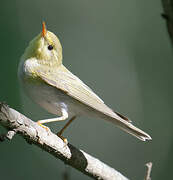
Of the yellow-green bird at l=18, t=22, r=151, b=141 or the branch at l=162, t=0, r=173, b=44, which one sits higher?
the branch at l=162, t=0, r=173, b=44

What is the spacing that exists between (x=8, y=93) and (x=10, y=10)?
3012 mm

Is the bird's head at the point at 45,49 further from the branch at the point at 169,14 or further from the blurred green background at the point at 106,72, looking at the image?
the blurred green background at the point at 106,72

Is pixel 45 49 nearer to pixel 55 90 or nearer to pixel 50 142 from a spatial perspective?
pixel 55 90

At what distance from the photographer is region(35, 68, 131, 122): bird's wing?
376cm

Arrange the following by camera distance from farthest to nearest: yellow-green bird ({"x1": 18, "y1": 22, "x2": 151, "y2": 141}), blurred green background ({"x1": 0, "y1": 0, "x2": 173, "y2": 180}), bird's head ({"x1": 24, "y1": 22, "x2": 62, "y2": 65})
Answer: blurred green background ({"x1": 0, "y1": 0, "x2": 173, "y2": 180}) < bird's head ({"x1": 24, "y1": 22, "x2": 62, "y2": 65}) < yellow-green bird ({"x1": 18, "y1": 22, "x2": 151, "y2": 141})

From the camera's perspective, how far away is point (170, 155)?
363 inches

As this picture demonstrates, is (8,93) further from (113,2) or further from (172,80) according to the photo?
(113,2)

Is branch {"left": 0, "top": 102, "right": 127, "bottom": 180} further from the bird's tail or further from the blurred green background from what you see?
the blurred green background

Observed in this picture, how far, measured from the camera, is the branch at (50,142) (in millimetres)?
2674

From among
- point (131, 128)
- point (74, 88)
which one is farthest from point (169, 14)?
point (74, 88)

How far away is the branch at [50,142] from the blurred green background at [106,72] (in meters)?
3.56

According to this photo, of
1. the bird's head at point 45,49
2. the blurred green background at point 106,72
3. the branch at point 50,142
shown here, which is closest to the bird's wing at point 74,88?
the bird's head at point 45,49

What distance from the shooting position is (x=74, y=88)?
4.02 meters

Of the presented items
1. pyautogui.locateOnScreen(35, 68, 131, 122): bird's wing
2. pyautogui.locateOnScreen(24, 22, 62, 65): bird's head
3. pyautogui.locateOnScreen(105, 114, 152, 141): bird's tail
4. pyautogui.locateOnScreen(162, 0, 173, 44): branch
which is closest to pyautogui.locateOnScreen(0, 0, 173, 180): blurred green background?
pyautogui.locateOnScreen(24, 22, 62, 65): bird's head
